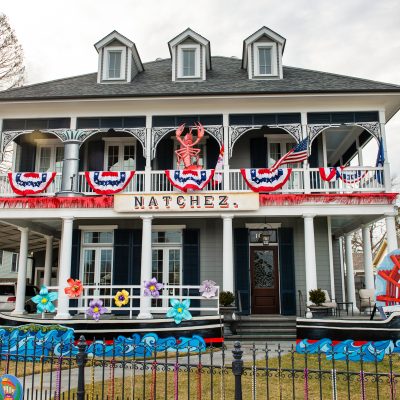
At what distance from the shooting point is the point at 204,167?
55.6 feet

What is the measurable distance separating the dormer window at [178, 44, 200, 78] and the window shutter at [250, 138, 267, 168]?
3.48 metres

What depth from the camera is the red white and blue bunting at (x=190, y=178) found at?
14398 mm

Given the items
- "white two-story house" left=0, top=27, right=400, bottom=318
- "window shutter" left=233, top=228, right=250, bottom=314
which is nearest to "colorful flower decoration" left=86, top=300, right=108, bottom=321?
"white two-story house" left=0, top=27, right=400, bottom=318

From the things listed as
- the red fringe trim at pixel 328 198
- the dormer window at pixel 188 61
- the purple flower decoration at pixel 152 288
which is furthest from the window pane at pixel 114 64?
the purple flower decoration at pixel 152 288

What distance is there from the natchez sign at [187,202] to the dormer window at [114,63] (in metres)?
5.91

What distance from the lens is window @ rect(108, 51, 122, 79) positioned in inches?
698

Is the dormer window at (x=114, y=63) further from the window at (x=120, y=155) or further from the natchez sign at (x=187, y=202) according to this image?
the natchez sign at (x=187, y=202)

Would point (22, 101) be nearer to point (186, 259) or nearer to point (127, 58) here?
point (127, 58)

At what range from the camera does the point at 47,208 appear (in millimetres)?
14781

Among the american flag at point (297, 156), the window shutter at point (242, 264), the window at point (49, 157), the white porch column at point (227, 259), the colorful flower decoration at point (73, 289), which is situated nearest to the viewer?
the colorful flower decoration at point (73, 289)

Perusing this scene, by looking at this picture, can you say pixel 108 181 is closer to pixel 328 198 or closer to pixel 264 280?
pixel 264 280

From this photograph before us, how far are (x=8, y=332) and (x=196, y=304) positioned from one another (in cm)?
657

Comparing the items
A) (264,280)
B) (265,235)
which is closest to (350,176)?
(265,235)

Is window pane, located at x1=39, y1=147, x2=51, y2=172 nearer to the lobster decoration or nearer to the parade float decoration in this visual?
the lobster decoration
